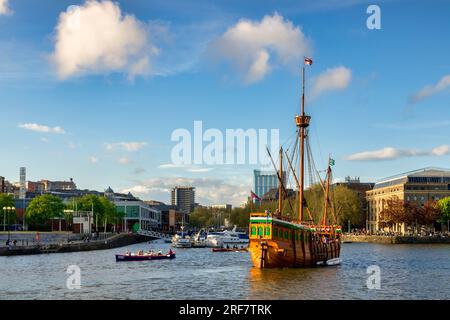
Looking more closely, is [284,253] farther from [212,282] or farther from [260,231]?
[212,282]

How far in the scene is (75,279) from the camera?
75188 millimetres

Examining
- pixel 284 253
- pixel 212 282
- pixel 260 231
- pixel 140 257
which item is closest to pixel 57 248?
pixel 140 257

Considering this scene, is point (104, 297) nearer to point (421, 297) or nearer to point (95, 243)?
point (421, 297)

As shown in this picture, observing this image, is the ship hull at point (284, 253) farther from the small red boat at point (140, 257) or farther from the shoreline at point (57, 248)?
the shoreline at point (57, 248)

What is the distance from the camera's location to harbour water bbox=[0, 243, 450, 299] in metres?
64.4

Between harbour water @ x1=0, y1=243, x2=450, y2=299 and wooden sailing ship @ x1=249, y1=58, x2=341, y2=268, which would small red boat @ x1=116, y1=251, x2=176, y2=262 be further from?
wooden sailing ship @ x1=249, y1=58, x2=341, y2=268

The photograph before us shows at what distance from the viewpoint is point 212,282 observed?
7700 centimetres

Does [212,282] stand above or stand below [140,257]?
above

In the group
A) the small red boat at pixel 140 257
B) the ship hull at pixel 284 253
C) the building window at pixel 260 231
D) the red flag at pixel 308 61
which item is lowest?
the small red boat at pixel 140 257

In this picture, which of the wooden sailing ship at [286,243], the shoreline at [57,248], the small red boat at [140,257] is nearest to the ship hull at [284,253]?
the wooden sailing ship at [286,243]

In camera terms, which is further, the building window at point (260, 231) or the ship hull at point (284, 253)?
the ship hull at point (284, 253)

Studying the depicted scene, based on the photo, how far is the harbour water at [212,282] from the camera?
6444 cm

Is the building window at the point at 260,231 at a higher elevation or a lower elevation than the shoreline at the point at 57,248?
higher
